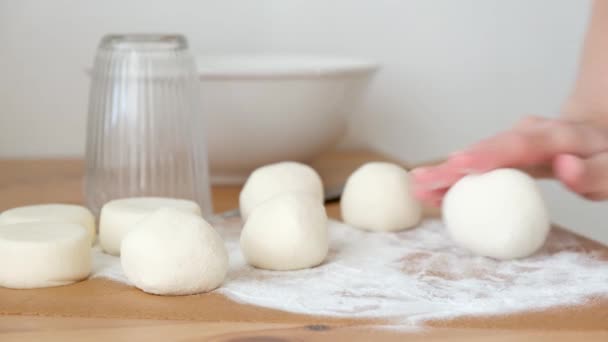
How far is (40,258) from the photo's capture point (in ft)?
2.63

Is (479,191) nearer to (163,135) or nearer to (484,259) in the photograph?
(484,259)

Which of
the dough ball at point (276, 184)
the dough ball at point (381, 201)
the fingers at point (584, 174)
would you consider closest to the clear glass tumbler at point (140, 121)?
the dough ball at point (276, 184)

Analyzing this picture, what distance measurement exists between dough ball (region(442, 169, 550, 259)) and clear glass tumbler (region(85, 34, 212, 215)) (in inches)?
13.9

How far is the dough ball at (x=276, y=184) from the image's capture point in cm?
107

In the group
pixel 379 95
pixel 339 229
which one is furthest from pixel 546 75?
pixel 339 229

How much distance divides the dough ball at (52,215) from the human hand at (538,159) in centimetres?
39

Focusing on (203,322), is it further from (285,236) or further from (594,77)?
(594,77)

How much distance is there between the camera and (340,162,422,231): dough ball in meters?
1.05

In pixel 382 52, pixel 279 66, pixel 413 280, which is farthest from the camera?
pixel 382 52

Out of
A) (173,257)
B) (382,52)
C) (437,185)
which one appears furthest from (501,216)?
(382,52)

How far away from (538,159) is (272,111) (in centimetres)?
40

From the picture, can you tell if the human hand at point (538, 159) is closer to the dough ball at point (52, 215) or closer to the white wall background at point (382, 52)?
the dough ball at point (52, 215)

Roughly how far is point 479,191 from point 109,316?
0.43 metres

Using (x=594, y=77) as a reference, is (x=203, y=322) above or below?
below
